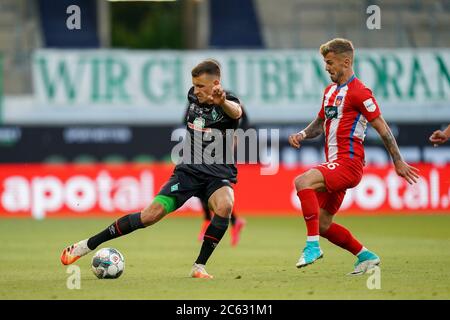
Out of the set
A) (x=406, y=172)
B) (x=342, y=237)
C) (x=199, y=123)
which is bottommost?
(x=342, y=237)

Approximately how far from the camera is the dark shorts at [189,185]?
9.81 metres

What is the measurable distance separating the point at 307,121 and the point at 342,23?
11.3ft

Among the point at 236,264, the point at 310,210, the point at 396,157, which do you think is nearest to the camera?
the point at 396,157

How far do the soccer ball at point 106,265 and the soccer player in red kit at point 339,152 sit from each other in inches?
67.2

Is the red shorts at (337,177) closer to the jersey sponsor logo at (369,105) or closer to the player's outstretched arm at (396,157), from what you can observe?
the player's outstretched arm at (396,157)

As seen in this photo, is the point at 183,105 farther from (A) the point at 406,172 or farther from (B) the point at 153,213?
(A) the point at 406,172

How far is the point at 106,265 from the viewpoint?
31.7 ft

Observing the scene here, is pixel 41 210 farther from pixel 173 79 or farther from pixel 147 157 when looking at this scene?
pixel 173 79

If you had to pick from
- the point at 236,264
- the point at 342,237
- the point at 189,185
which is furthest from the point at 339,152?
the point at 236,264

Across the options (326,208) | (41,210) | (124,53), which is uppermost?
(124,53)

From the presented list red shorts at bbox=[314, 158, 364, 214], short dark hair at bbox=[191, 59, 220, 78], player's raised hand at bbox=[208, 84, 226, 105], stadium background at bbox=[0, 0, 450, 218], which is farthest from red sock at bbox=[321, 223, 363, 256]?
stadium background at bbox=[0, 0, 450, 218]

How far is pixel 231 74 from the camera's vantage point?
2278 cm

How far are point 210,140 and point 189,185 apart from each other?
0.46 m
